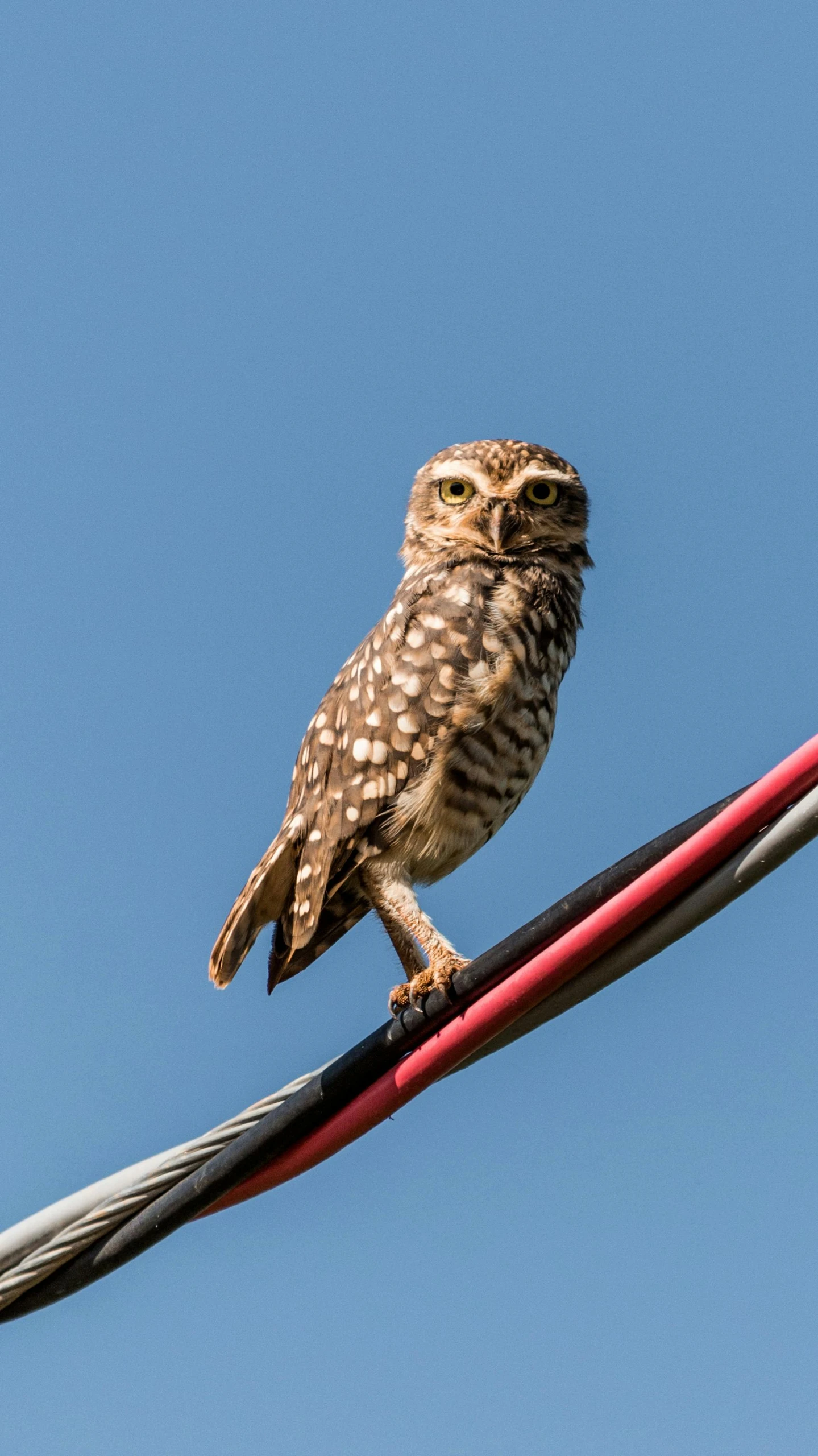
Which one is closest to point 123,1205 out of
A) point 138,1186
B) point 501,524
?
point 138,1186

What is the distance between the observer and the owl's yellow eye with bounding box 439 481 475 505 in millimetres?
5730

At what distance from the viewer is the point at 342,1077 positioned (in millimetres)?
3279

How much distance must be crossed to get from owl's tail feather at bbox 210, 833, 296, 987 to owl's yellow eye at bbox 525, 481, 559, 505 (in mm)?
1605

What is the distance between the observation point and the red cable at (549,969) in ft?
8.84

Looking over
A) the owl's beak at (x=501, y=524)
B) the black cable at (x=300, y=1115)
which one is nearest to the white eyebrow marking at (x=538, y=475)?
the owl's beak at (x=501, y=524)

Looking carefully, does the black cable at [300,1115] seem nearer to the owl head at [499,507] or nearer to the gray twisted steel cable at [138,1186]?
the gray twisted steel cable at [138,1186]

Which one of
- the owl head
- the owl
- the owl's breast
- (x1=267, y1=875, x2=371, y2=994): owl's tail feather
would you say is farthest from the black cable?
the owl head

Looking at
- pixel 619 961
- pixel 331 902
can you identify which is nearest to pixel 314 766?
pixel 331 902

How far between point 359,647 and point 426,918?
113cm

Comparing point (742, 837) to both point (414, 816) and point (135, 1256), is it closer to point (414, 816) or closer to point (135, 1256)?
point (135, 1256)

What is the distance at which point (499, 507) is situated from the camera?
18.2 ft

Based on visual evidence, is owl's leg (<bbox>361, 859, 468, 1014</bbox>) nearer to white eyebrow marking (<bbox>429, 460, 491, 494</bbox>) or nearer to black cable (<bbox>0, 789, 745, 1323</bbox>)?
black cable (<bbox>0, 789, 745, 1323</bbox>)

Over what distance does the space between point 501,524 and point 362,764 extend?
116 centimetres

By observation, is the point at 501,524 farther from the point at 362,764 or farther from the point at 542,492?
the point at 362,764
